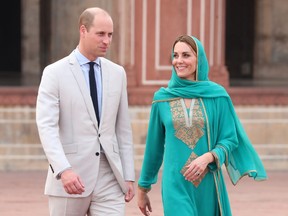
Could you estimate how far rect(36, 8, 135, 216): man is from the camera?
5.59m

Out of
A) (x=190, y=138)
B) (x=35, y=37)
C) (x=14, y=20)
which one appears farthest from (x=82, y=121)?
(x=14, y=20)

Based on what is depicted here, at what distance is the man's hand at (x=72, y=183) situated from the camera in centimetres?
540

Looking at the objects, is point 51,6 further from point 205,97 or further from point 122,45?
point 205,97

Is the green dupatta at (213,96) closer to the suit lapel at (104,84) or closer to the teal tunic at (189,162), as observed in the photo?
the teal tunic at (189,162)

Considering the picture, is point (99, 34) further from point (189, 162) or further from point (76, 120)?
point (189, 162)

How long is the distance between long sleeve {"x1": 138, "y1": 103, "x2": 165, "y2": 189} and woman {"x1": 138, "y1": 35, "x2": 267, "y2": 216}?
0.03m

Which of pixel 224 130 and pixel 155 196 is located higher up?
pixel 224 130

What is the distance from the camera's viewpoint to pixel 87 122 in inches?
222

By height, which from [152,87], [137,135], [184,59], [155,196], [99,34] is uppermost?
[99,34]

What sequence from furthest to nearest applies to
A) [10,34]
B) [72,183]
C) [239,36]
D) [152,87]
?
1. [10,34]
2. [239,36]
3. [152,87]
4. [72,183]

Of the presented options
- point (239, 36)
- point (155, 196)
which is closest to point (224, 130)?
point (155, 196)

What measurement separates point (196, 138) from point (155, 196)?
17.3 feet

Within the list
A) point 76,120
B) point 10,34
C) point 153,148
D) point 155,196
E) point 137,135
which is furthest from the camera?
point 10,34

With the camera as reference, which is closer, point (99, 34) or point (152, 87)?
point (99, 34)
